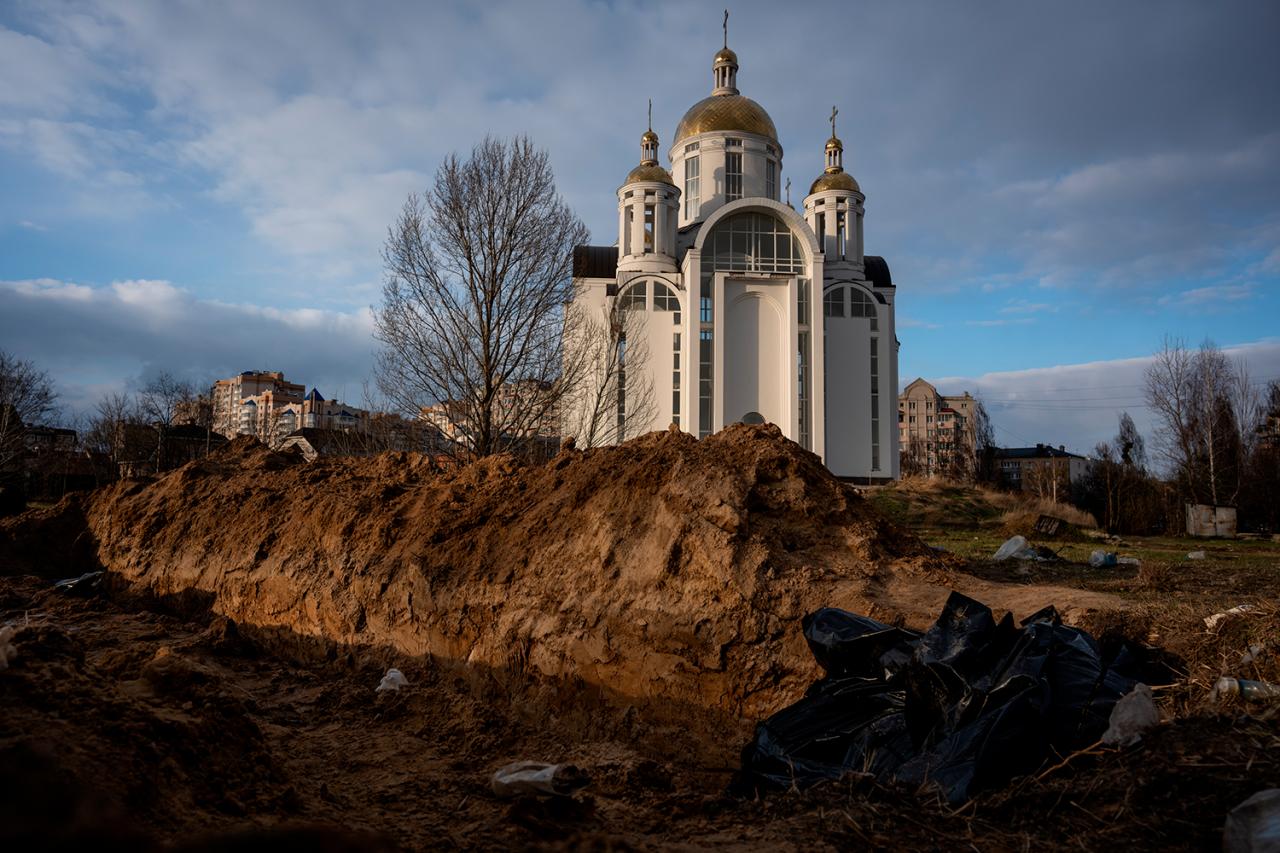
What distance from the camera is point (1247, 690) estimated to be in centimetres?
380

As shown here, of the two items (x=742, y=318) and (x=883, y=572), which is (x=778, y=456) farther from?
(x=742, y=318)

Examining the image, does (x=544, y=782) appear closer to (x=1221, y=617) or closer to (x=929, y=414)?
(x=1221, y=617)

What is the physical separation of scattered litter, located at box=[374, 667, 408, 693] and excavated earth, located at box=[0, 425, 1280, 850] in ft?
0.26

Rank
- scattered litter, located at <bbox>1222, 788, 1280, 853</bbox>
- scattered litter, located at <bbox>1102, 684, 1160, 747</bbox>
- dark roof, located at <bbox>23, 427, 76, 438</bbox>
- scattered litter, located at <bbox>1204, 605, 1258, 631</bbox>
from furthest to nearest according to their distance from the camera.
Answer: dark roof, located at <bbox>23, 427, 76, 438</bbox>, scattered litter, located at <bbox>1204, 605, 1258, 631</bbox>, scattered litter, located at <bbox>1102, 684, 1160, 747</bbox>, scattered litter, located at <bbox>1222, 788, 1280, 853</bbox>

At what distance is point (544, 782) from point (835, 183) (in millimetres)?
39908

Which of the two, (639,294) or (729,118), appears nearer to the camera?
(639,294)

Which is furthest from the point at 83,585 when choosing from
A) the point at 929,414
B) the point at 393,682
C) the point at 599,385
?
the point at 929,414

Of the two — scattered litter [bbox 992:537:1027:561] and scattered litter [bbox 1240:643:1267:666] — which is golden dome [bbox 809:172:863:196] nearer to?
scattered litter [bbox 992:537:1027:561]

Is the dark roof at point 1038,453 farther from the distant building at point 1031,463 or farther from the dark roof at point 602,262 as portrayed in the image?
the dark roof at point 602,262

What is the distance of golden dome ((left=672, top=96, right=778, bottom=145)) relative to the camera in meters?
39.5

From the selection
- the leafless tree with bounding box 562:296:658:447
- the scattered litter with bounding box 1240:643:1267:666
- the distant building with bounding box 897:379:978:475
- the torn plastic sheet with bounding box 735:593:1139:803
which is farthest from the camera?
the distant building with bounding box 897:379:978:475

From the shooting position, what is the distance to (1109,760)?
335cm

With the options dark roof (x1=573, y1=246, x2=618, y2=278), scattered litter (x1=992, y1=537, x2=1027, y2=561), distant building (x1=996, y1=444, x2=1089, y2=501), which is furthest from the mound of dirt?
distant building (x1=996, y1=444, x2=1089, y2=501)

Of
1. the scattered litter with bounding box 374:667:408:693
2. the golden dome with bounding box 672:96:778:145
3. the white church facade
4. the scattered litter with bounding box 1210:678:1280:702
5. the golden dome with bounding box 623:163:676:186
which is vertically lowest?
the scattered litter with bounding box 374:667:408:693
